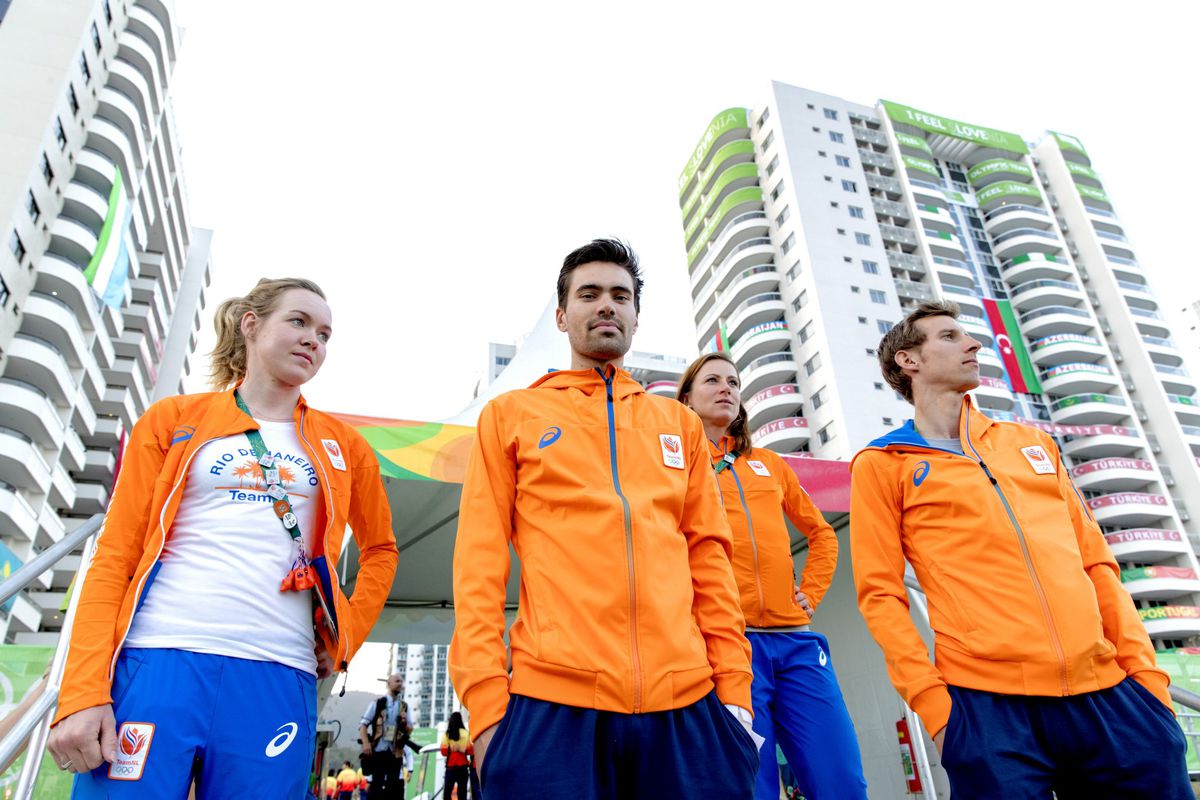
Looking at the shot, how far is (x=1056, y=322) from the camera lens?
47469mm

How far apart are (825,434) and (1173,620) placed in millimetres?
19547

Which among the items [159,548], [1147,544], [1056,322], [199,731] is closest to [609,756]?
[199,731]

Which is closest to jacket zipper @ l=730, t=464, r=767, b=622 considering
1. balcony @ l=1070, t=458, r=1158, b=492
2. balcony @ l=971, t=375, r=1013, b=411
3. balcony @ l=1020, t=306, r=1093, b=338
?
balcony @ l=971, t=375, r=1013, b=411

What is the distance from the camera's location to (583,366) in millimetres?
2055

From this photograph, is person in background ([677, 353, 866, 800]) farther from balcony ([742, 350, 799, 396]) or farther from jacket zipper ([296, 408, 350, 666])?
balcony ([742, 350, 799, 396])

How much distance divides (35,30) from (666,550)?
40805 mm

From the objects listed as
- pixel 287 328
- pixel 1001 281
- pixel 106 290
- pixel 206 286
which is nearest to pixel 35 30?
pixel 106 290

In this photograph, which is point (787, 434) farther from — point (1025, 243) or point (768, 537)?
point (768, 537)

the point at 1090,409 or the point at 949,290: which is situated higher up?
the point at 949,290

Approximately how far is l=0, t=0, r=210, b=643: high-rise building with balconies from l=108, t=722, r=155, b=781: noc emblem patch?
95.1 ft

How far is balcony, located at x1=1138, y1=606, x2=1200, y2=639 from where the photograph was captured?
36.7 metres

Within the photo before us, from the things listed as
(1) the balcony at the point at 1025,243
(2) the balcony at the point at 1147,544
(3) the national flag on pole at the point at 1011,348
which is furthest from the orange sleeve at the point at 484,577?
(1) the balcony at the point at 1025,243

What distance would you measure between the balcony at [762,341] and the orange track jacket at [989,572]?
4384cm

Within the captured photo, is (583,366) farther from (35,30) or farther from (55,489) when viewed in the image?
(35,30)
